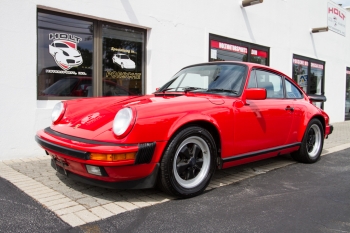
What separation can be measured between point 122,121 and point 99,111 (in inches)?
21.5

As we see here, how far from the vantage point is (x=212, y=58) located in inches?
311

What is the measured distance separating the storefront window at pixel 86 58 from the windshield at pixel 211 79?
6.91ft

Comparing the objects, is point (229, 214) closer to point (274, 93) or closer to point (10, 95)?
point (274, 93)

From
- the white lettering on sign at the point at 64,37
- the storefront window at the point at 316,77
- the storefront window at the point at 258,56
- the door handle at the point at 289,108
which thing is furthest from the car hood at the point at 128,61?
the storefront window at the point at 316,77

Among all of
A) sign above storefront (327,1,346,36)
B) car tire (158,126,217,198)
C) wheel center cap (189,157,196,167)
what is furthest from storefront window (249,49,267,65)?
wheel center cap (189,157,196,167)

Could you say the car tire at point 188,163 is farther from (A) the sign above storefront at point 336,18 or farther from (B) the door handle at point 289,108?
(A) the sign above storefront at point 336,18

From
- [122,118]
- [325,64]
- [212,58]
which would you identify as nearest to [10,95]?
[122,118]

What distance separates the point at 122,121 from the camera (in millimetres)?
2697

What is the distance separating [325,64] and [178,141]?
11699mm

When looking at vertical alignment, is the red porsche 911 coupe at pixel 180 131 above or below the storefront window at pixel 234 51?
below

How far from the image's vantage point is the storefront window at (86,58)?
5.23 m

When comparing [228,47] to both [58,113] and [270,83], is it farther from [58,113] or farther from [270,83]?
[58,113]

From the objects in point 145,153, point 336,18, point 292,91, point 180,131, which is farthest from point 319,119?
point 336,18

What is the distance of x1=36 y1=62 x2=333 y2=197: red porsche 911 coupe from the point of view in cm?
268
